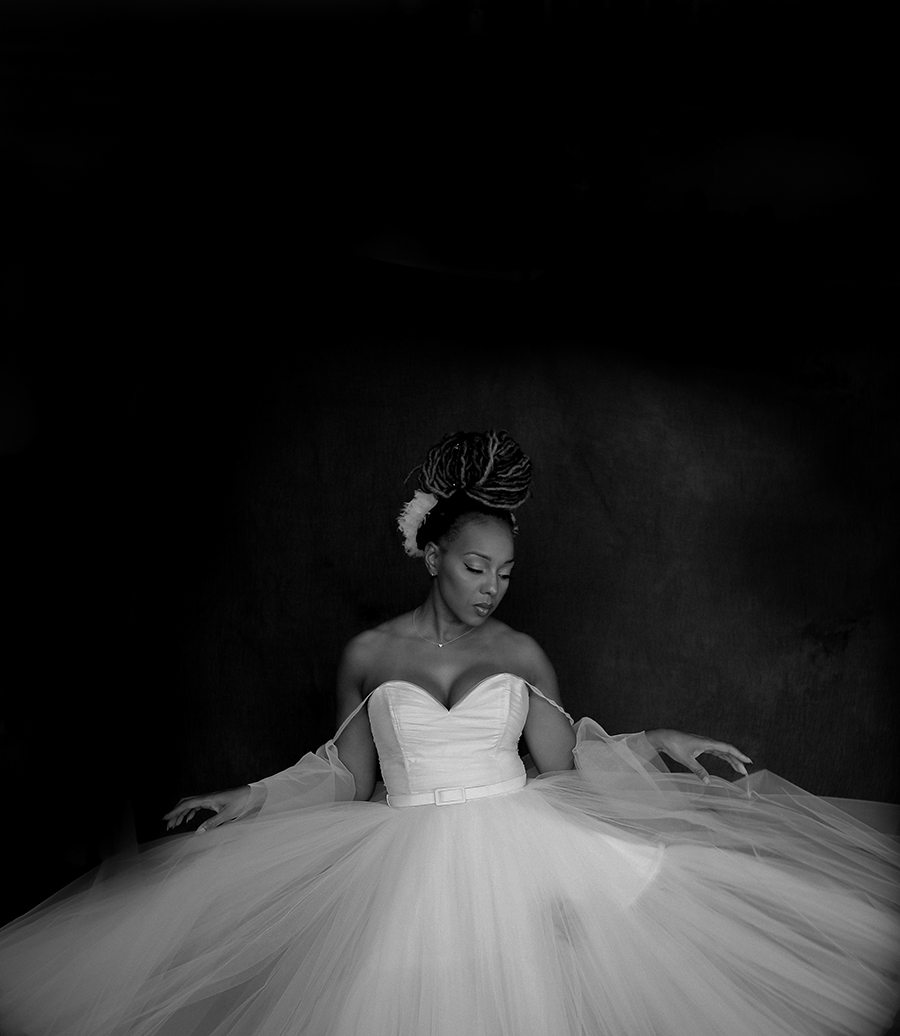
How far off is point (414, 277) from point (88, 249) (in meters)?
0.97

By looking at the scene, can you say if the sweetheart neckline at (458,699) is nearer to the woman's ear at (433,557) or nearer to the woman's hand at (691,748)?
the woman's ear at (433,557)

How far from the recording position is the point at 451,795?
2.45 metres

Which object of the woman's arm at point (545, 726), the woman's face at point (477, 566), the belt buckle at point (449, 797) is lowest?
the belt buckle at point (449, 797)

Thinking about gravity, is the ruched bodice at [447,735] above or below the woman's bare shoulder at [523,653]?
below

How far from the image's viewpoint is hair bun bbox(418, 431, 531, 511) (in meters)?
2.59

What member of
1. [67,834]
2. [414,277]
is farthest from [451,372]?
[67,834]

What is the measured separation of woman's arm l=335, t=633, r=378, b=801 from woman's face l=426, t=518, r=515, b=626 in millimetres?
285

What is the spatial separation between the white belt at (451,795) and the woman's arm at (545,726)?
198 mm

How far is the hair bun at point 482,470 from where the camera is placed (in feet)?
8.48

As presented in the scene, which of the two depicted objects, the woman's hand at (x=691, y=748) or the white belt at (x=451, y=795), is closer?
the woman's hand at (x=691, y=748)

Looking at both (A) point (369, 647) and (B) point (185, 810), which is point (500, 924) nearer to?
(B) point (185, 810)

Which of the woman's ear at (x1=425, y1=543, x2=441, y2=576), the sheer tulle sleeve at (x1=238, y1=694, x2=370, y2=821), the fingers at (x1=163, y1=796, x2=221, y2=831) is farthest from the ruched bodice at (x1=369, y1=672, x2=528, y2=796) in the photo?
the fingers at (x1=163, y1=796, x2=221, y2=831)

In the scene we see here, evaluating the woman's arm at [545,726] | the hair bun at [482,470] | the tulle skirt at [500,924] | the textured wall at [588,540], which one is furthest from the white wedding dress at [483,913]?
the textured wall at [588,540]

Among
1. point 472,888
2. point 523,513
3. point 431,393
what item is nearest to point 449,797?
point 472,888
